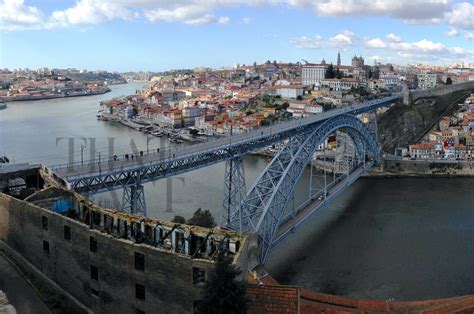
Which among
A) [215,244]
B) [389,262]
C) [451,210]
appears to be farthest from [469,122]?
[215,244]

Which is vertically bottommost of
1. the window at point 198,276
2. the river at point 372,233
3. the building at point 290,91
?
the river at point 372,233

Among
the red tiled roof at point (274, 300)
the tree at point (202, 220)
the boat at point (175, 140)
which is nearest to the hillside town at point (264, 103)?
the boat at point (175, 140)

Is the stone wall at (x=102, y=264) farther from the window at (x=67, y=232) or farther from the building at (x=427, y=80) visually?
the building at (x=427, y=80)

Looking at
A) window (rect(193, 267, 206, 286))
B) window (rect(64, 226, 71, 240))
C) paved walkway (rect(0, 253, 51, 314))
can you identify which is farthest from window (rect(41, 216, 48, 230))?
window (rect(193, 267, 206, 286))

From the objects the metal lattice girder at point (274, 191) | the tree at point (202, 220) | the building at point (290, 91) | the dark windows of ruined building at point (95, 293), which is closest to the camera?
the dark windows of ruined building at point (95, 293)

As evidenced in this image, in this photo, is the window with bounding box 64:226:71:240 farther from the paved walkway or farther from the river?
the river

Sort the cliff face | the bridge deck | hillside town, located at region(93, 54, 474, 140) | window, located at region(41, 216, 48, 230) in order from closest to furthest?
window, located at region(41, 216, 48, 230) → the bridge deck → the cliff face → hillside town, located at region(93, 54, 474, 140)

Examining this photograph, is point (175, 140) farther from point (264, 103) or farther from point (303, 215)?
point (303, 215)
